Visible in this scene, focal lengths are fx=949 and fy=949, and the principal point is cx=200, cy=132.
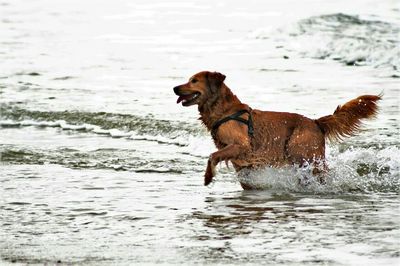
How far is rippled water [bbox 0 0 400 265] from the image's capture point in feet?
22.0

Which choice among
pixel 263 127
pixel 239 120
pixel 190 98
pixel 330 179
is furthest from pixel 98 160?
pixel 330 179

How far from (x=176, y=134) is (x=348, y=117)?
3.71 metres

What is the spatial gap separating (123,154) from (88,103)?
403 cm

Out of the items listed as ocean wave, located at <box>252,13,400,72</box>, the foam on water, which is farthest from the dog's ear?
ocean wave, located at <box>252,13,400,72</box>

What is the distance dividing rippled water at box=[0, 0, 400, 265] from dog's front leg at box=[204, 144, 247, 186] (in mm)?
228

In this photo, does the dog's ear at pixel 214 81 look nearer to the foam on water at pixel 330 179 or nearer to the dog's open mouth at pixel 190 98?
the dog's open mouth at pixel 190 98

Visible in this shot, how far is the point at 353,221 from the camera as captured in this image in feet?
23.7

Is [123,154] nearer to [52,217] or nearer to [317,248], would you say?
[52,217]

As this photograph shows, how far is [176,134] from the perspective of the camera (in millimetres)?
12727

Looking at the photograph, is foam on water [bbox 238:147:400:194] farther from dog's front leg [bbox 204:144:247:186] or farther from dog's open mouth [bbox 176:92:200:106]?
dog's open mouth [bbox 176:92:200:106]

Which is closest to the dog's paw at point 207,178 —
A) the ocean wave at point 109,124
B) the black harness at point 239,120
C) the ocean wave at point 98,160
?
the black harness at point 239,120

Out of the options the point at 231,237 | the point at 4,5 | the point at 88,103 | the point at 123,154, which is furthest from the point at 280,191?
the point at 4,5

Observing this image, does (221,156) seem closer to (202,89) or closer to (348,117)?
(202,89)

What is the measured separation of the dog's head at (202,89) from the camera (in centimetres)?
938
